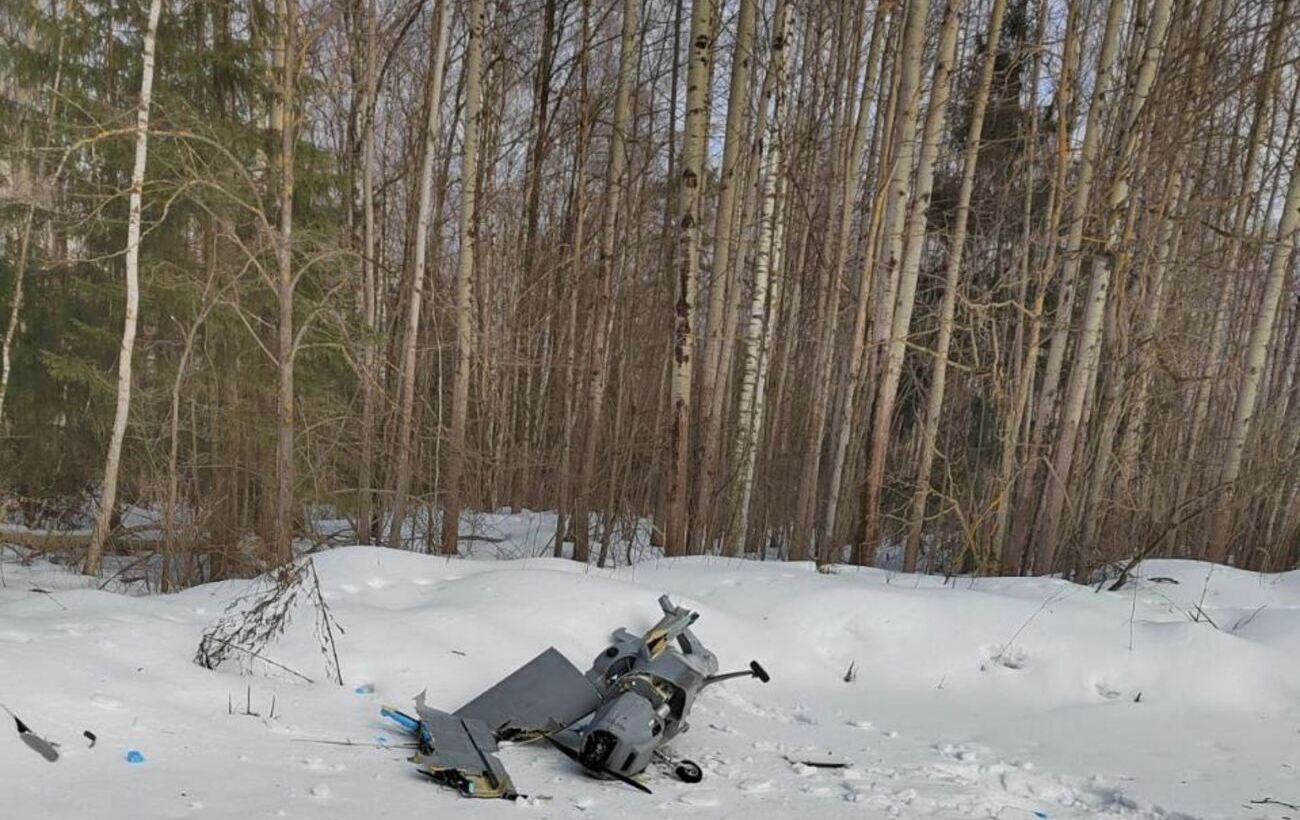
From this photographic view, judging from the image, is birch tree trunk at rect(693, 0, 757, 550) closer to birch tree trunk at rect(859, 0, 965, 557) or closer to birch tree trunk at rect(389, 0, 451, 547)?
birch tree trunk at rect(859, 0, 965, 557)

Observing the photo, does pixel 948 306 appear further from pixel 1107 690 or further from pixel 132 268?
pixel 132 268

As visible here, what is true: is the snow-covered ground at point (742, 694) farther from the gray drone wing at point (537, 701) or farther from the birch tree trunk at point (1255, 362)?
the birch tree trunk at point (1255, 362)

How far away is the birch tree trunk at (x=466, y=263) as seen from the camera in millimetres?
7473

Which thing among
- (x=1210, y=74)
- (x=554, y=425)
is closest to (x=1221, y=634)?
(x=1210, y=74)

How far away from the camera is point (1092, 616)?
529 centimetres

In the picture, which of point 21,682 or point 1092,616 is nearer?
point 21,682

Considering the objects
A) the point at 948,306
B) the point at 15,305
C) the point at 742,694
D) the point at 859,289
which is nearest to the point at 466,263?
the point at 859,289

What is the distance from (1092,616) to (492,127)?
417 inches

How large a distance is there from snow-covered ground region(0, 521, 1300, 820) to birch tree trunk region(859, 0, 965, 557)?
1.27 metres

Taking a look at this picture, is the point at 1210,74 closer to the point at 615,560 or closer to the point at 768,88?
the point at 768,88

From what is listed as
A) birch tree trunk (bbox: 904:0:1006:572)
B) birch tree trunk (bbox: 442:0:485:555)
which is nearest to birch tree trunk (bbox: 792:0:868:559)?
birch tree trunk (bbox: 904:0:1006:572)

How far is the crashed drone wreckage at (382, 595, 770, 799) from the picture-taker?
10.0 feet

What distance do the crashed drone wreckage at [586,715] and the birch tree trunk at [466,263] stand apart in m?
4.02

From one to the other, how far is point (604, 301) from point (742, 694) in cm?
485
